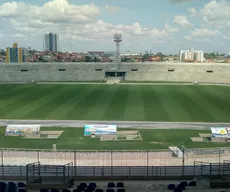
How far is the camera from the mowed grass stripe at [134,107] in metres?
40.8

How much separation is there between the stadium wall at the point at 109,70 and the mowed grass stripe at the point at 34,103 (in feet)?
64.6

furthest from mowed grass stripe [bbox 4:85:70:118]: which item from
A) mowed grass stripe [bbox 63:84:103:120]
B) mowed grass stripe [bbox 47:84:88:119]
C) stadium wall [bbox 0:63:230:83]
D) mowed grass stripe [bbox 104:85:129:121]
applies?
stadium wall [bbox 0:63:230:83]

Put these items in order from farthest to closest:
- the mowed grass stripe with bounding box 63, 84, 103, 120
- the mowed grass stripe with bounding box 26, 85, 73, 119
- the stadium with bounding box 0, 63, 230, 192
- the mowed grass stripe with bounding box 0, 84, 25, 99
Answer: the mowed grass stripe with bounding box 0, 84, 25, 99 < the mowed grass stripe with bounding box 26, 85, 73, 119 < the mowed grass stripe with bounding box 63, 84, 103, 120 < the stadium with bounding box 0, 63, 230, 192

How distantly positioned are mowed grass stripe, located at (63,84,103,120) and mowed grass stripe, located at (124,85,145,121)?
5.52 meters

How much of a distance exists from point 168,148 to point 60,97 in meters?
30.9

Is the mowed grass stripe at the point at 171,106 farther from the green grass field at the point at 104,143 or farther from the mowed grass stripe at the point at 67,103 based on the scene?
the mowed grass stripe at the point at 67,103

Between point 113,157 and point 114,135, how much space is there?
740 centimetres

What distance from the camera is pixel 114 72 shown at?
9012 centimetres

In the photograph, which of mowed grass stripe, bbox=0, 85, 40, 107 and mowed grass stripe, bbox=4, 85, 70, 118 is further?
mowed grass stripe, bbox=0, 85, 40, 107

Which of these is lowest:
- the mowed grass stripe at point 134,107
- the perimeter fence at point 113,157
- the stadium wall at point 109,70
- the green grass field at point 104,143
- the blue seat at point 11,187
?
the green grass field at point 104,143

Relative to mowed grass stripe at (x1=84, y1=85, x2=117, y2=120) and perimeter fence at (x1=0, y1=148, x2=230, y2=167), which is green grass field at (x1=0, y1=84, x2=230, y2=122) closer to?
mowed grass stripe at (x1=84, y1=85, x2=117, y2=120)

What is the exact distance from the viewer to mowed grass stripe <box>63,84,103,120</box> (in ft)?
137

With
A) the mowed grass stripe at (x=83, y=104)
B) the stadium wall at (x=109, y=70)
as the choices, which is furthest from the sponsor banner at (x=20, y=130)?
the stadium wall at (x=109, y=70)

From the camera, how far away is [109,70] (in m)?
89.8
